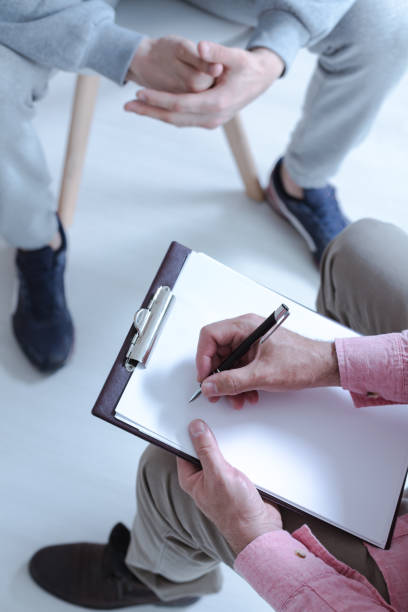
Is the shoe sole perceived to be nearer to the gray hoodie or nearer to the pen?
the gray hoodie

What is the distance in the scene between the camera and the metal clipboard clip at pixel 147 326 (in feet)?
1.90

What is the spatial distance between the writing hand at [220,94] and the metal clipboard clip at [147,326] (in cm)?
33

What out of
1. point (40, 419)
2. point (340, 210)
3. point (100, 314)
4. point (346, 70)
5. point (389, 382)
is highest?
point (346, 70)

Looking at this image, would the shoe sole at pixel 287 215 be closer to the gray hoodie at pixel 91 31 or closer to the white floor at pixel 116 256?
the white floor at pixel 116 256

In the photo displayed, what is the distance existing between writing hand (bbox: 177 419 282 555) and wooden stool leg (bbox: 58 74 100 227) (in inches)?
27.5

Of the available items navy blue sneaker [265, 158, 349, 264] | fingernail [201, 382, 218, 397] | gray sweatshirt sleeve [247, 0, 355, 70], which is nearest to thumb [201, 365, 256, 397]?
fingernail [201, 382, 218, 397]

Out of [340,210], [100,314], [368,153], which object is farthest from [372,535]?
[368,153]

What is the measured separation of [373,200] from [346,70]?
40 centimetres

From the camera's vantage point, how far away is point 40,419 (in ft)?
3.29

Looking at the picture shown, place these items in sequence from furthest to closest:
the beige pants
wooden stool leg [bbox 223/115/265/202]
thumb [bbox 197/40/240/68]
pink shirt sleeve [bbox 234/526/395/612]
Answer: wooden stool leg [bbox 223/115/265/202]
thumb [bbox 197/40/240/68]
the beige pants
pink shirt sleeve [bbox 234/526/395/612]

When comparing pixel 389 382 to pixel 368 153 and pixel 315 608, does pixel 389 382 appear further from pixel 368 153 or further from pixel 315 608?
pixel 368 153

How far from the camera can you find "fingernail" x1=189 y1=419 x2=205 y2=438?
22.0 inches

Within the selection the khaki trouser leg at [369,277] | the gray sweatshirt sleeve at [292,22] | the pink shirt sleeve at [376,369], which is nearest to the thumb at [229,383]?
the pink shirt sleeve at [376,369]

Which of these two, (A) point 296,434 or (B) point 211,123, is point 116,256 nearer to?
(B) point 211,123
